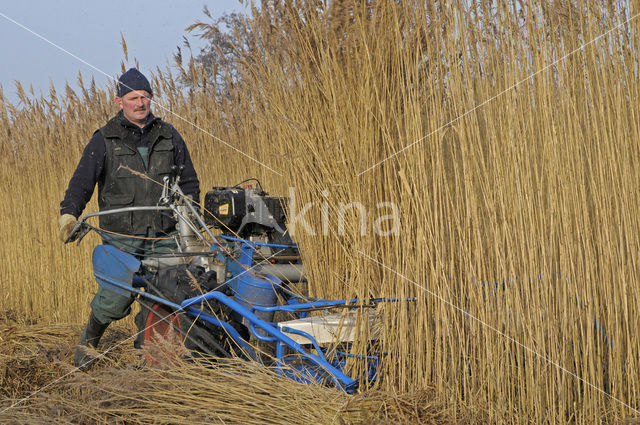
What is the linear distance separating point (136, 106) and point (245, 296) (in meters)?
1.67

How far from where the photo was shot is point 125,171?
403 centimetres

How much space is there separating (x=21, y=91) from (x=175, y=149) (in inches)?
167

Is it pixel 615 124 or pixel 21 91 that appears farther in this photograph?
pixel 21 91

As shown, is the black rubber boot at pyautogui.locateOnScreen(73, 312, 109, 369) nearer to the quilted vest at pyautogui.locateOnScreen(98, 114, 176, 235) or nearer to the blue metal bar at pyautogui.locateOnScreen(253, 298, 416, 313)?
the quilted vest at pyautogui.locateOnScreen(98, 114, 176, 235)

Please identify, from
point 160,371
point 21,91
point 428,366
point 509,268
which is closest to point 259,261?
point 160,371

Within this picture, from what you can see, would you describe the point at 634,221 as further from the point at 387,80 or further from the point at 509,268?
the point at 387,80

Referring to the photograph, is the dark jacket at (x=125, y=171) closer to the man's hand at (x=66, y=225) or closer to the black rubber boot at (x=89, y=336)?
the man's hand at (x=66, y=225)

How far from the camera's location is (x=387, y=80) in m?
2.56

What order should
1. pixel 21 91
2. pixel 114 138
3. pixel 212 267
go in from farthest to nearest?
1. pixel 21 91
2. pixel 114 138
3. pixel 212 267

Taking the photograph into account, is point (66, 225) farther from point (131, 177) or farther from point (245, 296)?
point (245, 296)

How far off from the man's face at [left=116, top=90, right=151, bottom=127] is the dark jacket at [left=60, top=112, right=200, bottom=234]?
0.04 meters

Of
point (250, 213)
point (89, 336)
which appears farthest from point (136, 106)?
point (89, 336)

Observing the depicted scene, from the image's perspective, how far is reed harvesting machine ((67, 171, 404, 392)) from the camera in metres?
2.61

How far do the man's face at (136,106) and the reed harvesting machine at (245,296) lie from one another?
0.80 meters
